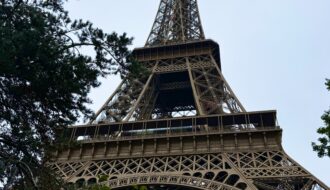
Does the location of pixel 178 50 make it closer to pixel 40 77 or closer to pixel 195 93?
pixel 195 93

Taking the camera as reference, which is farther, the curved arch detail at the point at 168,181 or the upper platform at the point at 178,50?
the upper platform at the point at 178,50

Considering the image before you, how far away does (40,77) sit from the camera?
887cm

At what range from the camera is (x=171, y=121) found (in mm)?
22859

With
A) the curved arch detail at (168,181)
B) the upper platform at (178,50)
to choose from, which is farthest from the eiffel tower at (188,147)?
the upper platform at (178,50)

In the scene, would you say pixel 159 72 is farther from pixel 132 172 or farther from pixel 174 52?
pixel 132 172

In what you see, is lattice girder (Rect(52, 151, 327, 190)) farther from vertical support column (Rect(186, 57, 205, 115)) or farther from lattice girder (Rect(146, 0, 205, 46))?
lattice girder (Rect(146, 0, 205, 46))

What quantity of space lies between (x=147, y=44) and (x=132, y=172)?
16270mm

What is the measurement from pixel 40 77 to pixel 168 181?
11.2 metres

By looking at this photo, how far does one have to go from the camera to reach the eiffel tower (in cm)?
1833

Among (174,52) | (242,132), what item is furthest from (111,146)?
(174,52)

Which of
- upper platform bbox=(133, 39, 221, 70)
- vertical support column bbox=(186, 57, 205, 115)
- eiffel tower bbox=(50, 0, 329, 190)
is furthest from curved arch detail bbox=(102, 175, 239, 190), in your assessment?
upper platform bbox=(133, 39, 221, 70)

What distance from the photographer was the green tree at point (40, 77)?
8.32 m

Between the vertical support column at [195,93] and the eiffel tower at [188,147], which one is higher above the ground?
the vertical support column at [195,93]

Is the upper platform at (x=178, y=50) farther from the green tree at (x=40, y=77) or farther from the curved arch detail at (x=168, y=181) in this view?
the green tree at (x=40, y=77)
